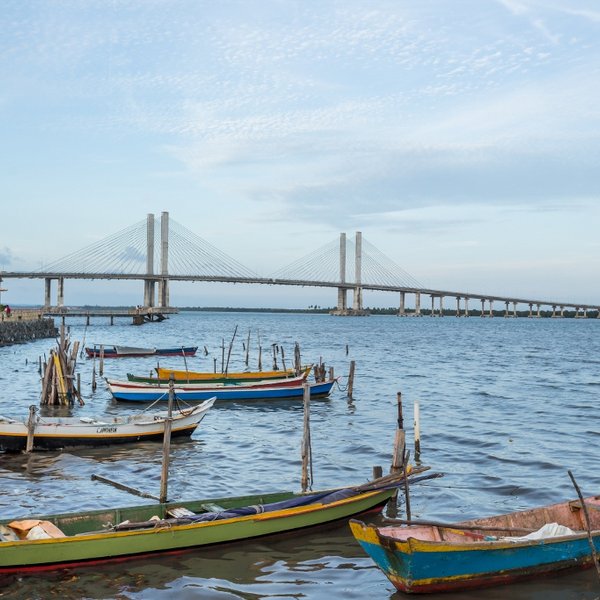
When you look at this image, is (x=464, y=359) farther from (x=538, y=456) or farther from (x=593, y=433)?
(x=538, y=456)

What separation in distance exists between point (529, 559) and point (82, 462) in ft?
34.5

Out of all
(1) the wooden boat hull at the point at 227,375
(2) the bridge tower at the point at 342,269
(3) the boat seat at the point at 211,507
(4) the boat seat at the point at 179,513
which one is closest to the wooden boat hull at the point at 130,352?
(1) the wooden boat hull at the point at 227,375

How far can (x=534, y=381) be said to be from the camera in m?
36.5

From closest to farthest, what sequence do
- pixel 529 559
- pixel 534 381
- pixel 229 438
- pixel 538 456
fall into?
pixel 529 559 → pixel 538 456 → pixel 229 438 → pixel 534 381

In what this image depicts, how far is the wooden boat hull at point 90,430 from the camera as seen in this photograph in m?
16.9

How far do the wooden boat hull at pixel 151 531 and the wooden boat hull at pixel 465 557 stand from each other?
2.12m

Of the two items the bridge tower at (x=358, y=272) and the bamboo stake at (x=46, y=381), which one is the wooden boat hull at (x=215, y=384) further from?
the bridge tower at (x=358, y=272)

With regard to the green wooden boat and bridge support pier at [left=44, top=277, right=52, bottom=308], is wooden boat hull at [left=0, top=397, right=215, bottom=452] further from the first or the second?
bridge support pier at [left=44, top=277, right=52, bottom=308]

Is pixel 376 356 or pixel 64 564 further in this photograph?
pixel 376 356

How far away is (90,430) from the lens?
17.5 metres

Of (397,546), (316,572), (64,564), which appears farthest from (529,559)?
(64,564)

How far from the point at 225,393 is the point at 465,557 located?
18580mm

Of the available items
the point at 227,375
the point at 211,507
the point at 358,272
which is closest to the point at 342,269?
the point at 358,272

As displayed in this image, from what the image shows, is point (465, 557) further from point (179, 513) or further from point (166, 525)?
point (179, 513)
